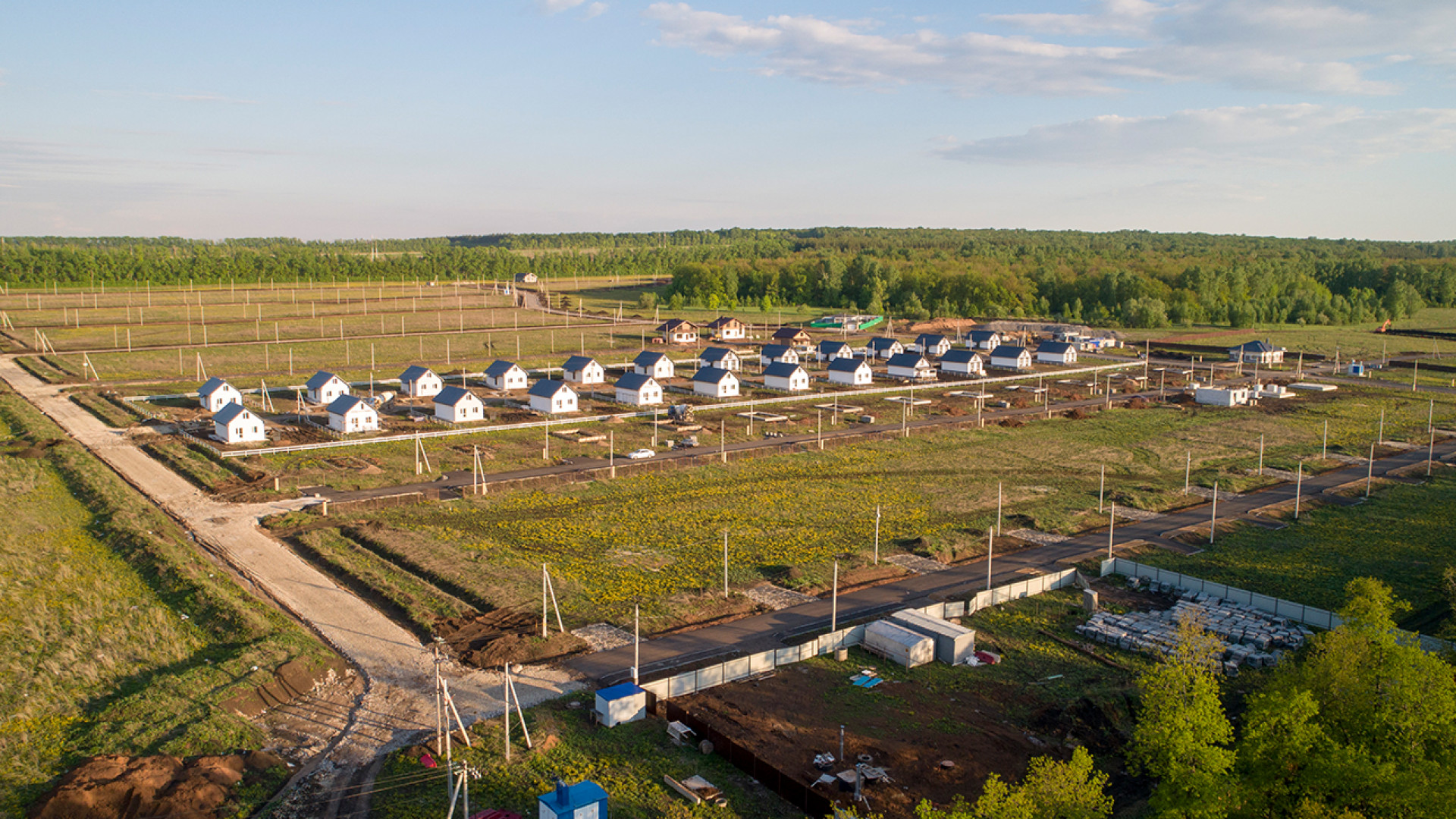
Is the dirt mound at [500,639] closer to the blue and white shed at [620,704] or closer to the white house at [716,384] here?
the blue and white shed at [620,704]

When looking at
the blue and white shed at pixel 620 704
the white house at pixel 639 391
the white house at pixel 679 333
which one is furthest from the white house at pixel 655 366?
the blue and white shed at pixel 620 704

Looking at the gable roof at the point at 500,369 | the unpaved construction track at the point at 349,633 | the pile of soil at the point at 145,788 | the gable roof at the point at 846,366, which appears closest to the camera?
the pile of soil at the point at 145,788

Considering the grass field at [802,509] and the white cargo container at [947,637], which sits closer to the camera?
the white cargo container at [947,637]

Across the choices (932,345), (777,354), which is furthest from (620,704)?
(932,345)

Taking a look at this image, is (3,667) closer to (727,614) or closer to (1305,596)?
(727,614)

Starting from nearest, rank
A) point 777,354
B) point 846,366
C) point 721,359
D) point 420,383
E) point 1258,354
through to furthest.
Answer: point 420,383 < point 846,366 < point 721,359 < point 777,354 < point 1258,354

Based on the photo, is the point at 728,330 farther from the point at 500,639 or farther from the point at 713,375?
the point at 500,639

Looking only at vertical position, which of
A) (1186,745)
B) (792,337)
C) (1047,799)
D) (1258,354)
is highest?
(792,337)
